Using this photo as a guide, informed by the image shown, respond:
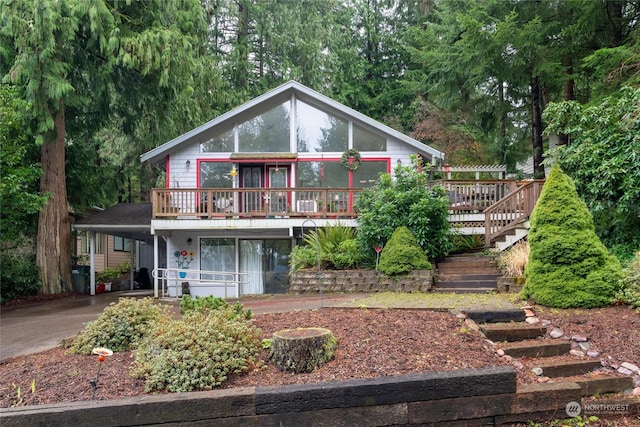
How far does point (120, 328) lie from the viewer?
5.14 metres

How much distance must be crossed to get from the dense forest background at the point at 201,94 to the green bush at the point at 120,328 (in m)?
7.07

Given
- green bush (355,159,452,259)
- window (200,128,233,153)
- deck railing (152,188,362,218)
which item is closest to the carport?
deck railing (152,188,362,218)

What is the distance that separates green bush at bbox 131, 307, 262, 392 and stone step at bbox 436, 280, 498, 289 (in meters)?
5.71

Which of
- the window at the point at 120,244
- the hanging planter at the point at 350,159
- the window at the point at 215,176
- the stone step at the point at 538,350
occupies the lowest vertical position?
the stone step at the point at 538,350

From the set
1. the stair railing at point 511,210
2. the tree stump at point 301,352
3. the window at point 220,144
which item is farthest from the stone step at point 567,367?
the window at point 220,144

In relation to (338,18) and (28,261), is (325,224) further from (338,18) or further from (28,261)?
(338,18)

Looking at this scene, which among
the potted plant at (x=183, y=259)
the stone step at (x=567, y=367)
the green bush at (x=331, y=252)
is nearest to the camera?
the stone step at (x=567, y=367)

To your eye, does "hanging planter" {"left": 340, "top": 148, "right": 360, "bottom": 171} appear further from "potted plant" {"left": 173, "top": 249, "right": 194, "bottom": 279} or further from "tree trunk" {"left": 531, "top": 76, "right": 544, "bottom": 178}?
"tree trunk" {"left": 531, "top": 76, "right": 544, "bottom": 178}

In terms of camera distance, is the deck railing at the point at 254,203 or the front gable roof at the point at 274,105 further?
the front gable roof at the point at 274,105

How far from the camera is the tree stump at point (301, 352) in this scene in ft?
13.6

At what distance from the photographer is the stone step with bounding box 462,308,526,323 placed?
5594 mm

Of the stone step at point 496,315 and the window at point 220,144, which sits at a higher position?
the window at point 220,144

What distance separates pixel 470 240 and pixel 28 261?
13285 millimetres

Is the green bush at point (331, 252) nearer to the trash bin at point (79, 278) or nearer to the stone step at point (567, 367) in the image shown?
the stone step at point (567, 367)
